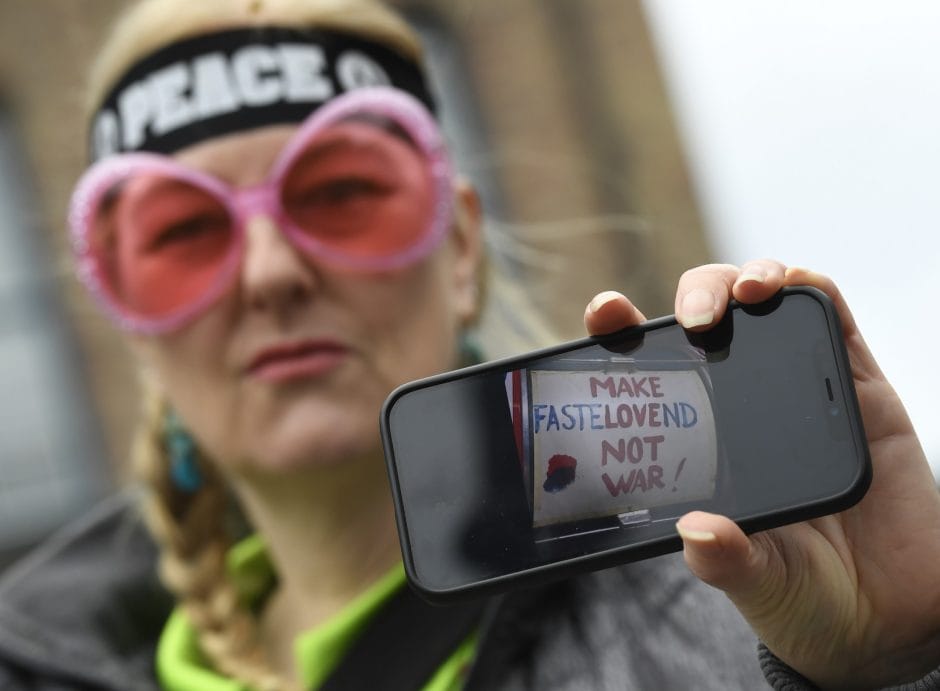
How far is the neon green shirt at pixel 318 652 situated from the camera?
1.61 meters

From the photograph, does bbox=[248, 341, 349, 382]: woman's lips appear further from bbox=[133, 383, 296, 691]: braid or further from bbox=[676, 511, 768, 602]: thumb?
bbox=[676, 511, 768, 602]: thumb

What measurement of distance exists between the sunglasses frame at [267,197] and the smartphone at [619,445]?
0.76m

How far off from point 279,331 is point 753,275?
37.6 inches

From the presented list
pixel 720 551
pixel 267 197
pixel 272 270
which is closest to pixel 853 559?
pixel 720 551

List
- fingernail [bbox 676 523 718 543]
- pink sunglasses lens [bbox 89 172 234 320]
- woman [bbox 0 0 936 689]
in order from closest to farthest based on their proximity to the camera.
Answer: fingernail [bbox 676 523 718 543]
woman [bbox 0 0 936 689]
pink sunglasses lens [bbox 89 172 234 320]

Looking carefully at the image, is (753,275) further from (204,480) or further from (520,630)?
(204,480)

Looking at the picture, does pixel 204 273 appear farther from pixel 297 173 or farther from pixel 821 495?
pixel 821 495

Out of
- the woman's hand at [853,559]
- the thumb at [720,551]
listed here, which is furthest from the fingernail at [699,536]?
the woman's hand at [853,559]

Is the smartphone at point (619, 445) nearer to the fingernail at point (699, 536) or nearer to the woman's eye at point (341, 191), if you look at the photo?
the fingernail at point (699, 536)

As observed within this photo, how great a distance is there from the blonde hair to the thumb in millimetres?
1082

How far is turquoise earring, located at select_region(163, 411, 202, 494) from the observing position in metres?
2.23

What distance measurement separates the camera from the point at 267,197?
6.08 ft

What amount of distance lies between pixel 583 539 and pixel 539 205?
5.98 metres

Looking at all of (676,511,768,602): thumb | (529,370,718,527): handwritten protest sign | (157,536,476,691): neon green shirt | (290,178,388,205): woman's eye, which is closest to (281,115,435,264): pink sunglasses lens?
(290,178,388,205): woman's eye
